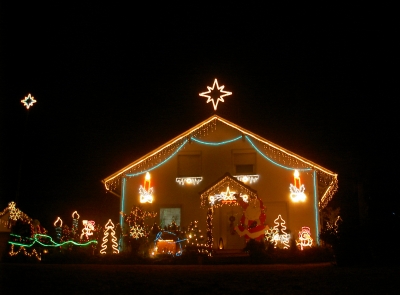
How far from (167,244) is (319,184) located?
26.2 ft

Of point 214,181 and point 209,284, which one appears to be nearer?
point 209,284

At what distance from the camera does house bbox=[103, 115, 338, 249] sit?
768 inches

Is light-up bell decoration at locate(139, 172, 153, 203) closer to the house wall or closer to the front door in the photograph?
the house wall

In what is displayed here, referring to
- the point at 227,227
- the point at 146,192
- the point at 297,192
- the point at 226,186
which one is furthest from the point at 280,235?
the point at 146,192

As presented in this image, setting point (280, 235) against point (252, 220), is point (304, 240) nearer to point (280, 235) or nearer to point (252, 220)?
point (280, 235)

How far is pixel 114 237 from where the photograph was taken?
730 inches

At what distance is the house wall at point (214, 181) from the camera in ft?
65.3

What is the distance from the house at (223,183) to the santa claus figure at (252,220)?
13 cm

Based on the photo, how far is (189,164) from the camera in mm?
21359

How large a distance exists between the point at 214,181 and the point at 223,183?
1186 millimetres

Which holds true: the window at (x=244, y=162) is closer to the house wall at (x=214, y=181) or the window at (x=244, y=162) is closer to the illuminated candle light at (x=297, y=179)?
the house wall at (x=214, y=181)

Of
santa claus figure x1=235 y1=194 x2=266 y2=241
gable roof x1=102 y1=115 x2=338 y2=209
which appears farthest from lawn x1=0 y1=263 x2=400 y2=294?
gable roof x1=102 y1=115 x2=338 y2=209

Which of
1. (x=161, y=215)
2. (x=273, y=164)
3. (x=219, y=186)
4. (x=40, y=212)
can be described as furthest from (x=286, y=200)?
(x=40, y=212)

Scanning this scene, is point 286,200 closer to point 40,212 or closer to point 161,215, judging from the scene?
point 161,215
